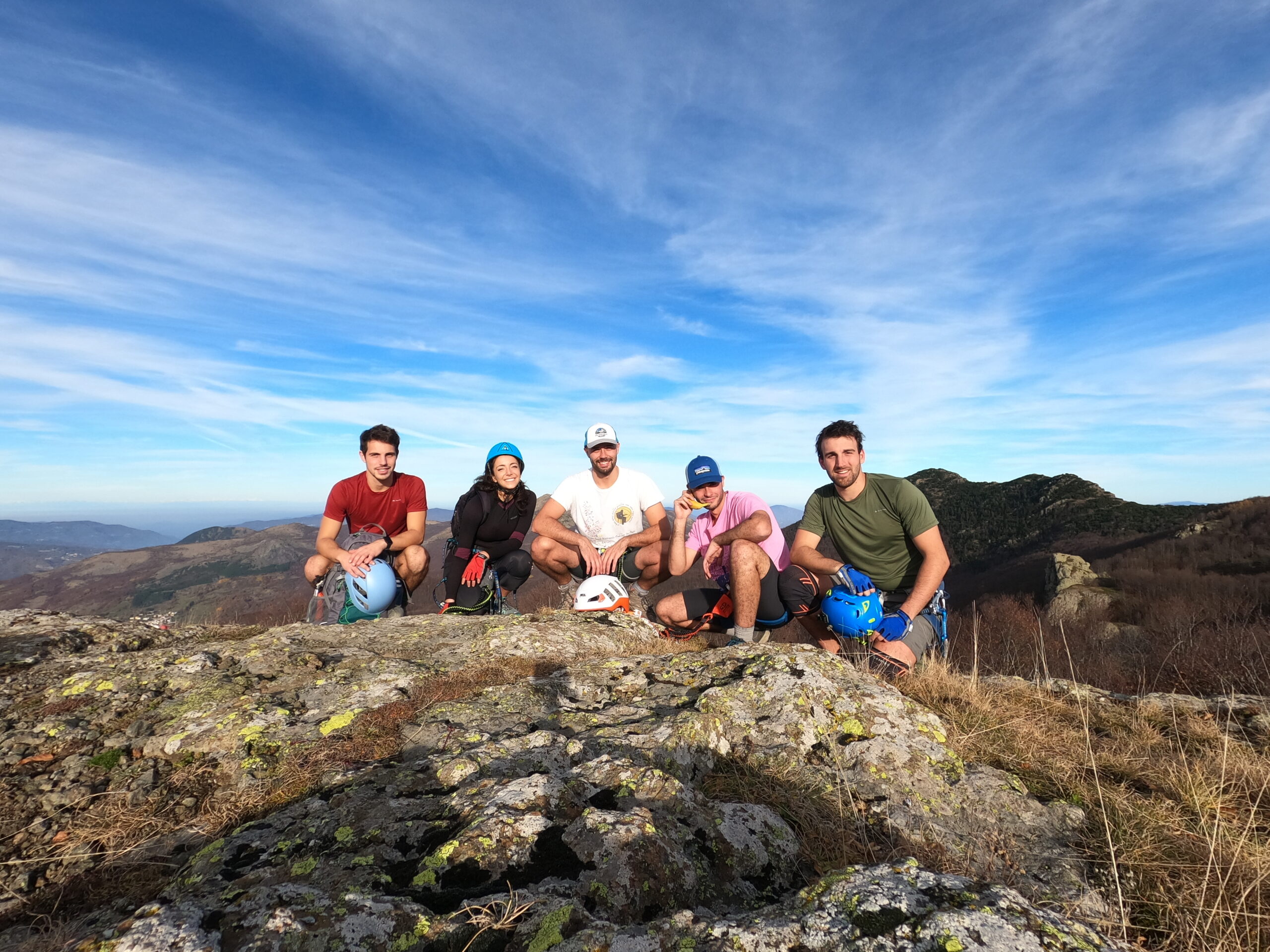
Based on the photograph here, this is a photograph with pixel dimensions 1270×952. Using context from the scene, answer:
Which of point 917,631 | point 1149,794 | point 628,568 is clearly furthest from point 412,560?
point 1149,794

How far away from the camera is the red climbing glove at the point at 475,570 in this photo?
8555 millimetres

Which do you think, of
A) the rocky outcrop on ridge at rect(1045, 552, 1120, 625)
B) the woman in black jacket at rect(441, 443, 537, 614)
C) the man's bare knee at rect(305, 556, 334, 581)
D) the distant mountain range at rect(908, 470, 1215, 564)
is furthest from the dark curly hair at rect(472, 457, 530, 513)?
the distant mountain range at rect(908, 470, 1215, 564)

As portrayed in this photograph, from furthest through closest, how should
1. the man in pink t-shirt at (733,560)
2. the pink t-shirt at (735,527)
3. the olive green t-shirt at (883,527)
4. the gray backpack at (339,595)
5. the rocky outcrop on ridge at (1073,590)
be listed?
the rocky outcrop on ridge at (1073,590), the gray backpack at (339,595), the pink t-shirt at (735,527), the man in pink t-shirt at (733,560), the olive green t-shirt at (883,527)

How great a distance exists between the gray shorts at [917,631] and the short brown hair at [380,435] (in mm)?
6664

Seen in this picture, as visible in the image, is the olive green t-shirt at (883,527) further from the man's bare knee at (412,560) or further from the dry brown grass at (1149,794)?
the man's bare knee at (412,560)

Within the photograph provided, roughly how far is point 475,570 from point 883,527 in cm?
561

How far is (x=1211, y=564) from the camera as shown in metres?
31.2

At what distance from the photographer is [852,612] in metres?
6.55

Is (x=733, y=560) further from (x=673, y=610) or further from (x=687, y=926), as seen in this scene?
(x=687, y=926)

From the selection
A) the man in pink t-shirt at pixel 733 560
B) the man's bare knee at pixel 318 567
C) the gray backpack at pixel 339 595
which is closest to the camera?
the man in pink t-shirt at pixel 733 560

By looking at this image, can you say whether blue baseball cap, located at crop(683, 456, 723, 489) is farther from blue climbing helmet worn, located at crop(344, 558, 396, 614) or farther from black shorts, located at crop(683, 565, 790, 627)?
blue climbing helmet worn, located at crop(344, 558, 396, 614)

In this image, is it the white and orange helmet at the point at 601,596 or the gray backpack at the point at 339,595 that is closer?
the white and orange helmet at the point at 601,596

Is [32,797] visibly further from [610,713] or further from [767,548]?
[767,548]

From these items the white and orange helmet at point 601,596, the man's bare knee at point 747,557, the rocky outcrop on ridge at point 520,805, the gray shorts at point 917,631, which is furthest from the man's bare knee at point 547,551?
the gray shorts at point 917,631
